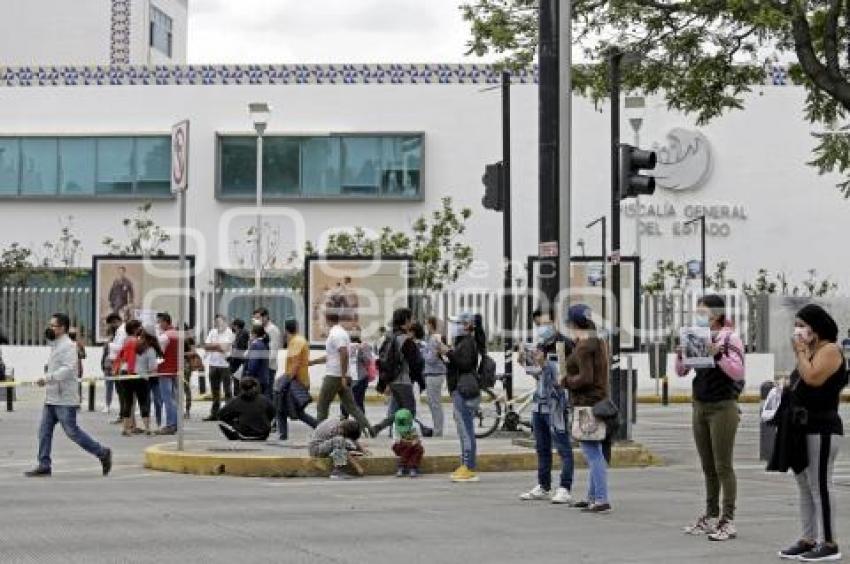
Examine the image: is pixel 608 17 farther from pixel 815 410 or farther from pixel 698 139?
pixel 698 139

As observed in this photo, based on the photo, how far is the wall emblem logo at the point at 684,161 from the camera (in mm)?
50250

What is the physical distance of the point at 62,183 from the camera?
5206cm

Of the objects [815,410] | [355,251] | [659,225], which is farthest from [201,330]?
[815,410]

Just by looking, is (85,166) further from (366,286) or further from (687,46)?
(687,46)

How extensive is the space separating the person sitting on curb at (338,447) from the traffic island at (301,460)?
0.43 ft

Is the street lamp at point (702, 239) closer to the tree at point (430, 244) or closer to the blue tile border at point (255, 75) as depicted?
the blue tile border at point (255, 75)

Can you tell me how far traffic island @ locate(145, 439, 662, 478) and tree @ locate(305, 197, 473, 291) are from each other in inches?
936

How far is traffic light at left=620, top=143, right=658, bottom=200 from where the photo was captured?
18.4 m

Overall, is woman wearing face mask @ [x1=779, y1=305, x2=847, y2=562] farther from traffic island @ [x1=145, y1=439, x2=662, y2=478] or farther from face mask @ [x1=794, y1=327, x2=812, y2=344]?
traffic island @ [x1=145, y1=439, x2=662, y2=478]

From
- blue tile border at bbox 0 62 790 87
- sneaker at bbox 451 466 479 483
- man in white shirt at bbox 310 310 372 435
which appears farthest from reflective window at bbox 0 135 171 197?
sneaker at bbox 451 466 479 483

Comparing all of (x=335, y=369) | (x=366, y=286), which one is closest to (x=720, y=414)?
(x=335, y=369)

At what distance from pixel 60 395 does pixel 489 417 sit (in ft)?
25.5

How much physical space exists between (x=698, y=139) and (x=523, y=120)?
5.37m

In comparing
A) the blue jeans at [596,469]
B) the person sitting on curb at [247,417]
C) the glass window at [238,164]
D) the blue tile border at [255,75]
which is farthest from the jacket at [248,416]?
the glass window at [238,164]
